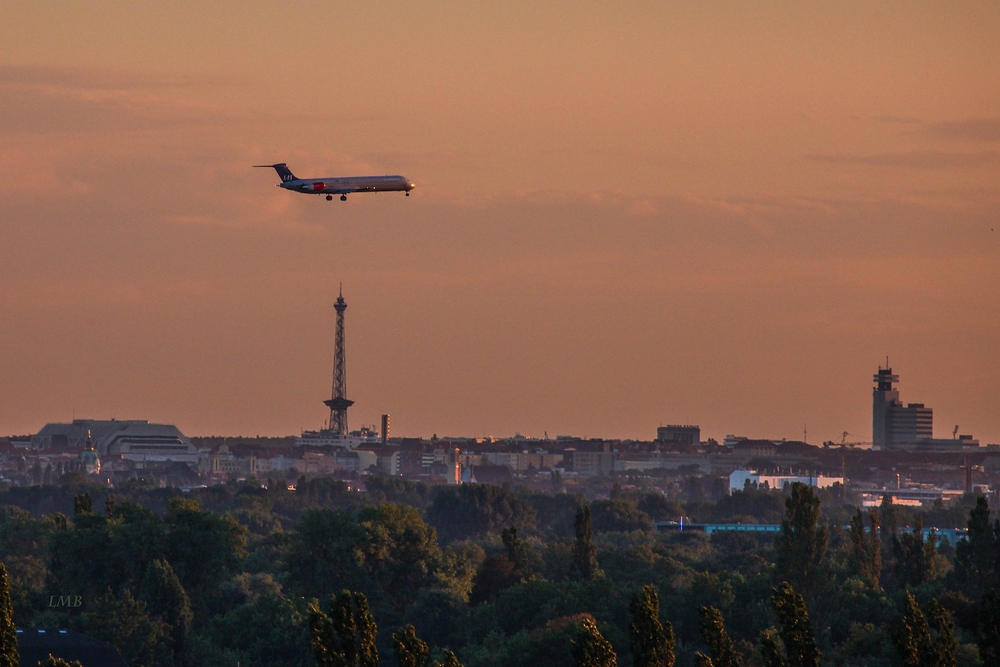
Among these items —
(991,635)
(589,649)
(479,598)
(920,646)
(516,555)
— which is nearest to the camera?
(589,649)

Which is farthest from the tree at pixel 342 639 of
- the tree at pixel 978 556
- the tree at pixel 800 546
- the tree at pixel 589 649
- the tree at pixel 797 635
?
the tree at pixel 978 556

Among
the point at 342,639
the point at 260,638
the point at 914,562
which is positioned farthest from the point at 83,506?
the point at 342,639

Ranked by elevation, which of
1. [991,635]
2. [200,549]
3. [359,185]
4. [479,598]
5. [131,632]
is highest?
[359,185]

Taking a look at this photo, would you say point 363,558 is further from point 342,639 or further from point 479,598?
point 342,639

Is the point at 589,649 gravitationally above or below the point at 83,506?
below

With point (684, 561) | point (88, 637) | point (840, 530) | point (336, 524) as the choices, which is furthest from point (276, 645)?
point (840, 530)

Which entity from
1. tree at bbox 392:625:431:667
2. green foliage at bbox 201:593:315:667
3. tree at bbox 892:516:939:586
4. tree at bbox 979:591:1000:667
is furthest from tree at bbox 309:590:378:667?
tree at bbox 892:516:939:586

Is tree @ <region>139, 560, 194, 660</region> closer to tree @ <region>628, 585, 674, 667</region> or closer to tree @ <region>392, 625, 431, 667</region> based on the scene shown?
tree @ <region>392, 625, 431, 667</region>
